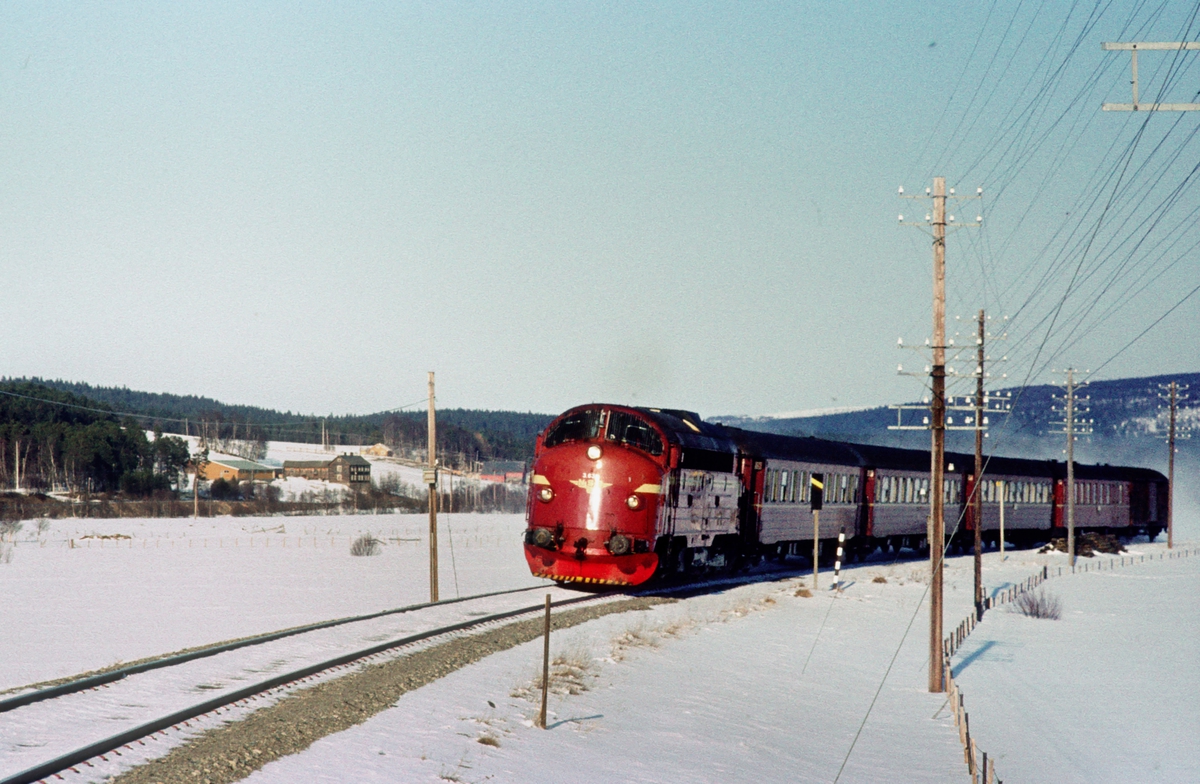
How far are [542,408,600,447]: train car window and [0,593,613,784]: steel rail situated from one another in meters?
6.01

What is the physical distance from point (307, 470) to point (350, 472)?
31.9 feet

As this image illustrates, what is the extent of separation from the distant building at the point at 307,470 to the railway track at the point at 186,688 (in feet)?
425

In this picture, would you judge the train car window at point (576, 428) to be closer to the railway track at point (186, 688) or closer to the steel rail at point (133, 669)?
the railway track at point (186, 688)

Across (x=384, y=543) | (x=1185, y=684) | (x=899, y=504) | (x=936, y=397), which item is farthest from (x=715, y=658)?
(x=384, y=543)

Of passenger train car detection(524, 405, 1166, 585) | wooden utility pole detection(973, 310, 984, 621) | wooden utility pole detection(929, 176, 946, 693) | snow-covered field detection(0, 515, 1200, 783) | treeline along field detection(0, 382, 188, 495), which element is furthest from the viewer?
treeline along field detection(0, 382, 188, 495)

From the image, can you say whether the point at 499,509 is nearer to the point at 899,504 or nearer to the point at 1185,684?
the point at 899,504

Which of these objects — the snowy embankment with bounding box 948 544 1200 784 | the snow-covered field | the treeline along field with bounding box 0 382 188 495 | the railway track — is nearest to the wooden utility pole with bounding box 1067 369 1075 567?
the snow-covered field

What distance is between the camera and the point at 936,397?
20.8 meters

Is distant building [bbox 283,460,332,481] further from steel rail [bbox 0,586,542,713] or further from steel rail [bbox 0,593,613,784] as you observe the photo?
steel rail [bbox 0,593,613,784]

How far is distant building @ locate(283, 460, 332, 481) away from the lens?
149 m

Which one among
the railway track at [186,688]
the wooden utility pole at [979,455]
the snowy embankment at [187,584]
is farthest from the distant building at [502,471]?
the railway track at [186,688]

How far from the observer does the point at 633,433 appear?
26109mm

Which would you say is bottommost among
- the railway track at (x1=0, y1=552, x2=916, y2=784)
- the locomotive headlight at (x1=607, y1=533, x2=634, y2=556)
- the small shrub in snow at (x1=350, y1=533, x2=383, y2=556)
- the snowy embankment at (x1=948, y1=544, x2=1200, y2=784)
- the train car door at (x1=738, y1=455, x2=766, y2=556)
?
the snowy embankment at (x1=948, y1=544, x2=1200, y2=784)

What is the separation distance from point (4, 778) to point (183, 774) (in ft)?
4.86
